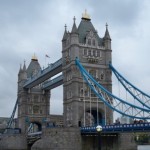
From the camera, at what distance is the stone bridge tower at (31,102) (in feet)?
280

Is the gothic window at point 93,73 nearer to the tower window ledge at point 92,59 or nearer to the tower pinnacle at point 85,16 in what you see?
the tower window ledge at point 92,59

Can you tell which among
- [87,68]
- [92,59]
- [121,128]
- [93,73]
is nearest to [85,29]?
[92,59]

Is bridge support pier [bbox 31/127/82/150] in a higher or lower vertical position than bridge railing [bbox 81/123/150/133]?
lower

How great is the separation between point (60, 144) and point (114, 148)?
9081 mm

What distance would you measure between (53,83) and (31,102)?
1131 centimetres

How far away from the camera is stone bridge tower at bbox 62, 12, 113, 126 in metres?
57.7

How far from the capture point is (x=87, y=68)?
59344 millimetres

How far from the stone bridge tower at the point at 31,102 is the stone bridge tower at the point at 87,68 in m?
25.7

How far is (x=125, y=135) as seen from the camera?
5409cm

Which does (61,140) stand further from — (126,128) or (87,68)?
(87,68)

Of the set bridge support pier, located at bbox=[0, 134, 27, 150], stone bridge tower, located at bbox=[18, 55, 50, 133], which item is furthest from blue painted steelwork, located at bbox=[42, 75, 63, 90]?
bridge support pier, located at bbox=[0, 134, 27, 150]

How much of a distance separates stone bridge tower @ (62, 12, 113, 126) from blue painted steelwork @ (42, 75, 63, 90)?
11.8 meters

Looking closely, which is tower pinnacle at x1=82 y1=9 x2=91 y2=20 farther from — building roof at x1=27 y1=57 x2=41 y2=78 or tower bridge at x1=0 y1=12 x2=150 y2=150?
building roof at x1=27 y1=57 x2=41 y2=78

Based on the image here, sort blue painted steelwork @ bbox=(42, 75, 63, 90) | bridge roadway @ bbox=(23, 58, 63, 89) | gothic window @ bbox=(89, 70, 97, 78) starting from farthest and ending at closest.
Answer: blue painted steelwork @ bbox=(42, 75, 63, 90)
bridge roadway @ bbox=(23, 58, 63, 89)
gothic window @ bbox=(89, 70, 97, 78)
